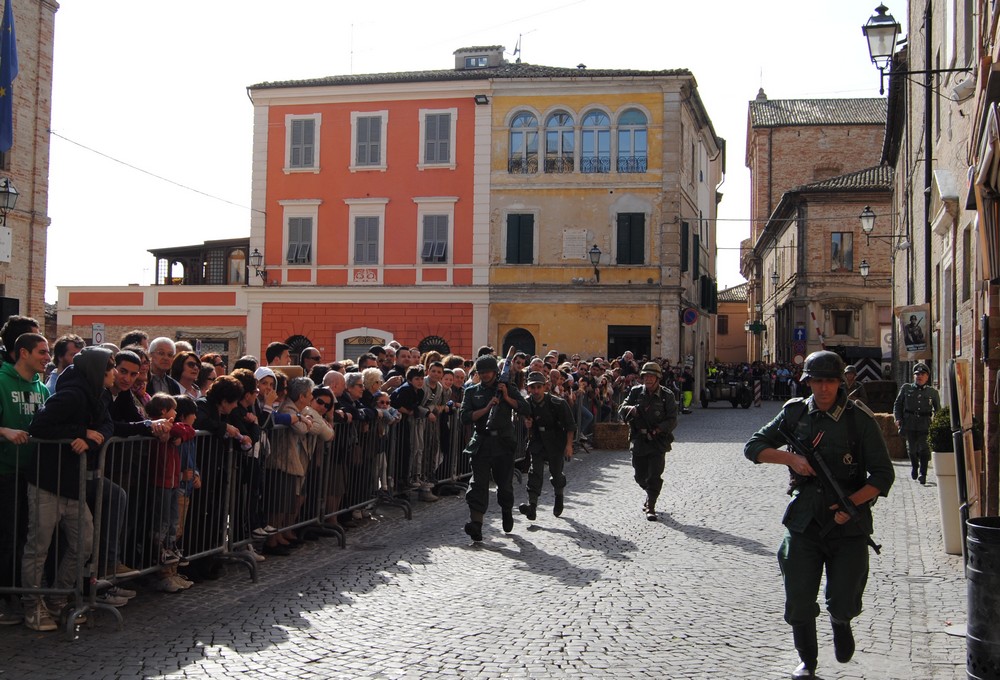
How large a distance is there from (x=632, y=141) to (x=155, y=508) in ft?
94.7

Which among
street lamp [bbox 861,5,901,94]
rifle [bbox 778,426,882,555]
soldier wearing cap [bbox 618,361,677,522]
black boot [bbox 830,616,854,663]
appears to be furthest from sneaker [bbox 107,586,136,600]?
street lamp [bbox 861,5,901,94]

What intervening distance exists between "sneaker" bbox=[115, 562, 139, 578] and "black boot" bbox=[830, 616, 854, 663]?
14.9 ft

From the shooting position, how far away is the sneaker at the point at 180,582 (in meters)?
7.92

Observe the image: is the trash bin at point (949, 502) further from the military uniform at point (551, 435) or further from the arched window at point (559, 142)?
the arched window at point (559, 142)

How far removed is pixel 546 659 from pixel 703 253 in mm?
38665

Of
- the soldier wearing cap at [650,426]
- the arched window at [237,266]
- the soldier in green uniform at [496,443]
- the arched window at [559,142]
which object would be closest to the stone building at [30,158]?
the arched window at [237,266]

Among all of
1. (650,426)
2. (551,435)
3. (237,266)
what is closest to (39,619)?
(551,435)

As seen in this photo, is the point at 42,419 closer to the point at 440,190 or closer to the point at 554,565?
the point at 554,565

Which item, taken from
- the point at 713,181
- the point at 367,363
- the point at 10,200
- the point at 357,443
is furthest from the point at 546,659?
the point at 713,181

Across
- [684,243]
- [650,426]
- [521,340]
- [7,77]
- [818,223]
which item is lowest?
[650,426]

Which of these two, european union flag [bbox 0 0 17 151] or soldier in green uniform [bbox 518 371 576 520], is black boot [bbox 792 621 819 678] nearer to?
soldier in green uniform [bbox 518 371 576 520]

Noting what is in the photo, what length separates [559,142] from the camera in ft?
115

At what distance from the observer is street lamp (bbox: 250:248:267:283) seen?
36.6 m

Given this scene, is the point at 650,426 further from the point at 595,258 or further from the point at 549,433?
the point at 595,258
